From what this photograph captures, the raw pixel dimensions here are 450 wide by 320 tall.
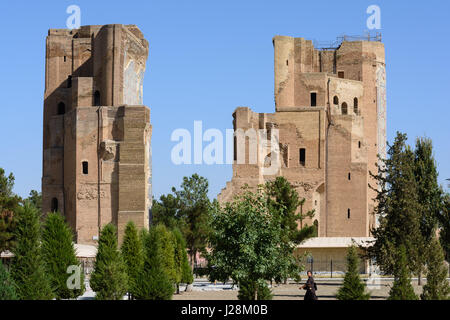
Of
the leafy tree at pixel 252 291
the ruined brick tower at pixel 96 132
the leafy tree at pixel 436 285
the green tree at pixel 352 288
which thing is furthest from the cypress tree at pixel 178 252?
the ruined brick tower at pixel 96 132

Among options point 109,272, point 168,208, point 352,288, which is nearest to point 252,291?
point 352,288

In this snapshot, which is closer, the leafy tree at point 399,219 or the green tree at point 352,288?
the green tree at point 352,288

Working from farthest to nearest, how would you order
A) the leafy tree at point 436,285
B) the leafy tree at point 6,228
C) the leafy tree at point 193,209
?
the leafy tree at point 193,209, the leafy tree at point 6,228, the leafy tree at point 436,285

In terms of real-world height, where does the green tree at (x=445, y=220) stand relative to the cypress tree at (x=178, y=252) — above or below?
above

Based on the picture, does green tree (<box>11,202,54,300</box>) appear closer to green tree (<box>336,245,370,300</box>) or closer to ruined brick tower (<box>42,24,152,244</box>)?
green tree (<box>336,245,370,300</box>)

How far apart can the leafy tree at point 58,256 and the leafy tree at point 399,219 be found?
39.2 feet

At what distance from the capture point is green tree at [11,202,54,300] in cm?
2098

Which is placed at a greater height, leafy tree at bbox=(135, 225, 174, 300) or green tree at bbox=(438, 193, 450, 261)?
green tree at bbox=(438, 193, 450, 261)

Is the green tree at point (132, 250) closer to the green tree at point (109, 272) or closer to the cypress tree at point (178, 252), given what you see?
the green tree at point (109, 272)

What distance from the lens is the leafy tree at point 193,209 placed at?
152 feet

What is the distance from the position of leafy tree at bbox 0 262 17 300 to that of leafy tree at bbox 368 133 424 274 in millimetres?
15112

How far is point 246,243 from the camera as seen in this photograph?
24.5 meters

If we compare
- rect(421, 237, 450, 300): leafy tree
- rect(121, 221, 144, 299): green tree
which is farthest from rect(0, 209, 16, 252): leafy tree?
rect(421, 237, 450, 300): leafy tree
